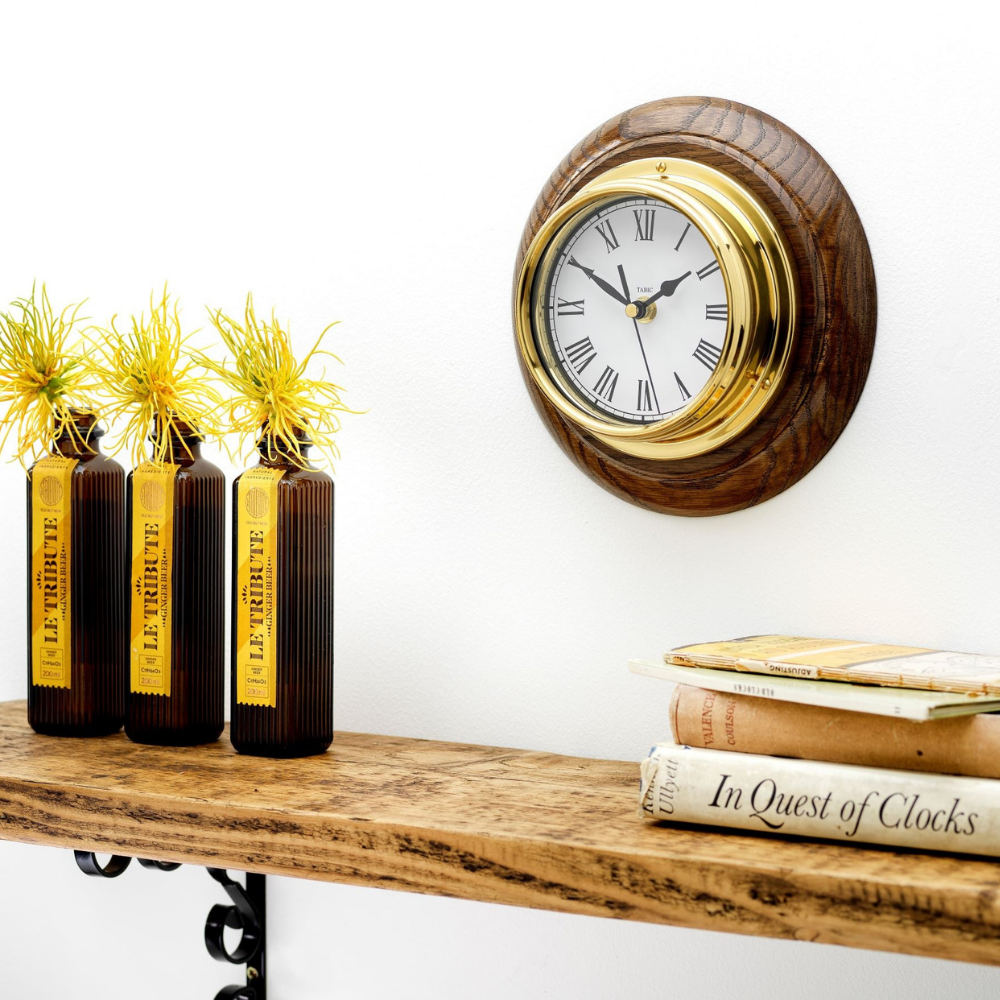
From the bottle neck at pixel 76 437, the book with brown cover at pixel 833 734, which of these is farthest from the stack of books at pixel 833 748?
the bottle neck at pixel 76 437

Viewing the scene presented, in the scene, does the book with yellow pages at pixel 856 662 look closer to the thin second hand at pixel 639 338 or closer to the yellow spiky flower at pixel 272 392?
the thin second hand at pixel 639 338

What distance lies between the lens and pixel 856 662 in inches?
24.8

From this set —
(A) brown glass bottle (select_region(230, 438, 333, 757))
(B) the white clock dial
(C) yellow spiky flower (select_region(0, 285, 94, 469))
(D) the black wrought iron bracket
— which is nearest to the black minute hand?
(B) the white clock dial

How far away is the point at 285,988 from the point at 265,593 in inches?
16.1

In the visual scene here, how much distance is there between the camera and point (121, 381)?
33.6 inches

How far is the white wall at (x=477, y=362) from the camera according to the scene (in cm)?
76

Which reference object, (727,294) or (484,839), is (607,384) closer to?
(727,294)

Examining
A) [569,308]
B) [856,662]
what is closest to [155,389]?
[569,308]

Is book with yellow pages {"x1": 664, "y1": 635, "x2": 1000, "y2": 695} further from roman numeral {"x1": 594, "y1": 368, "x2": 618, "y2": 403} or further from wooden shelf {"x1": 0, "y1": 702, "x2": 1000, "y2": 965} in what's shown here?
roman numeral {"x1": 594, "y1": 368, "x2": 618, "y2": 403}

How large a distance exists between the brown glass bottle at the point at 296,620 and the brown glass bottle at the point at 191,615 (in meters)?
0.04

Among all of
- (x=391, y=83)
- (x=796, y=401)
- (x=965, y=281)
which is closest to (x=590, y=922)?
(x=796, y=401)

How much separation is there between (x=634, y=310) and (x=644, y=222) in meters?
0.06

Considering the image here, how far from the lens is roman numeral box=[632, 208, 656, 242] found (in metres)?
0.77

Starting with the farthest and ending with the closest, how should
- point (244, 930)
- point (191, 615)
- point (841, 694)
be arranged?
point (244, 930)
point (191, 615)
point (841, 694)
